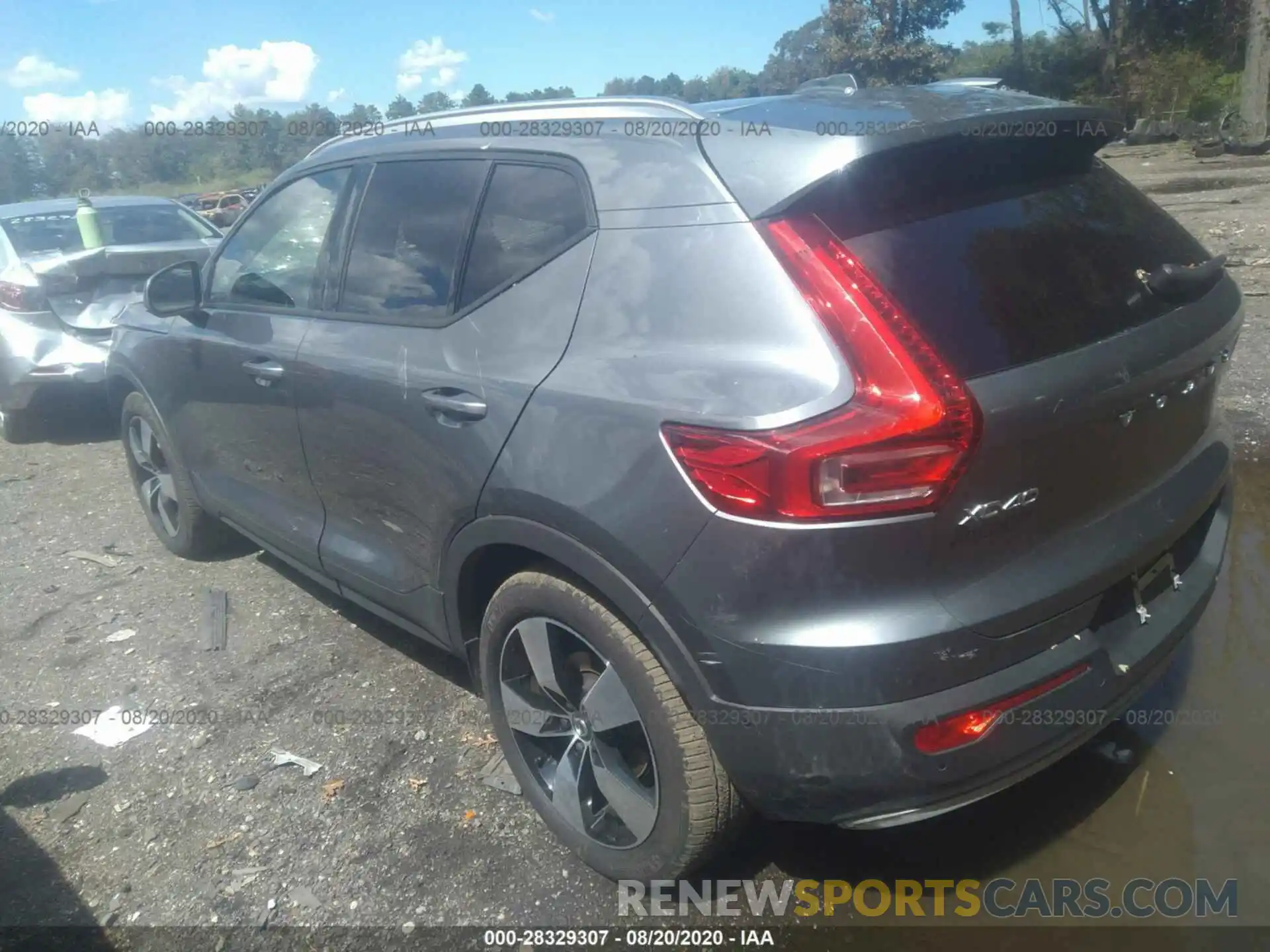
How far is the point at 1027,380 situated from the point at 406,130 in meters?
2.21

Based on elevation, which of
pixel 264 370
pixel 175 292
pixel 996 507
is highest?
pixel 175 292

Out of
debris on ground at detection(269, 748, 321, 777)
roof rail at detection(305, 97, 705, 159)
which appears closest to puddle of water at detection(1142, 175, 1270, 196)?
roof rail at detection(305, 97, 705, 159)

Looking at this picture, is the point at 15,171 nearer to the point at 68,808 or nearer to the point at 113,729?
the point at 113,729

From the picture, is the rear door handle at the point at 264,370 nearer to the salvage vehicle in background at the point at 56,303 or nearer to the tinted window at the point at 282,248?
the tinted window at the point at 282,248

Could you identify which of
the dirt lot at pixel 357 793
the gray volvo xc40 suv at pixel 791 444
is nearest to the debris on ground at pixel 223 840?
the dirt lot at pixel 357 793

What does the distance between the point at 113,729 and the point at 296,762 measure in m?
0.81

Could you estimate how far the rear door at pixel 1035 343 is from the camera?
185 cm

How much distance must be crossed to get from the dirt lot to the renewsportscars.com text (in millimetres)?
38

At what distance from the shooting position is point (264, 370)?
3.29 meters

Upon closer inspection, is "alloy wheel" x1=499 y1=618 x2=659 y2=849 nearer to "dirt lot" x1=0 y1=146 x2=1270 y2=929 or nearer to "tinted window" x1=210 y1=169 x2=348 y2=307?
"dirt lot" x1=0 y1=146 x2=1270 y2=929

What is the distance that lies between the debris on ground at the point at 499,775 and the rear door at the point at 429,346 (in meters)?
0.53

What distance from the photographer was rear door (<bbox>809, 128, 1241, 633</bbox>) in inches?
73.0

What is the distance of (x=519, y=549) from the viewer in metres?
2.43

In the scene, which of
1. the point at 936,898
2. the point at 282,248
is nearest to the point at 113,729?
the point at 282,248
